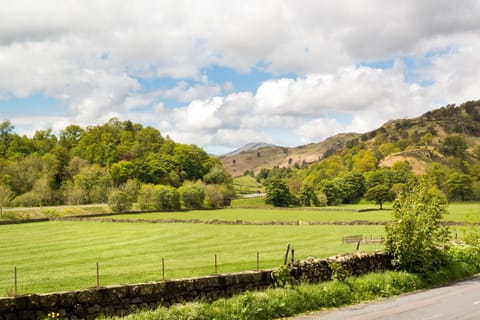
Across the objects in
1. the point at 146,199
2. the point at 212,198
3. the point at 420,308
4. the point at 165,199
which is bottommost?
the point at 420,308

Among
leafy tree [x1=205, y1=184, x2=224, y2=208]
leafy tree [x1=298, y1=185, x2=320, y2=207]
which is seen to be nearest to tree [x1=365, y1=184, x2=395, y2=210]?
leafy tree [x1=298, y1=185, x2=320, y2=207]

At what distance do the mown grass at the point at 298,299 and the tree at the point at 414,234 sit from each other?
3.04ft

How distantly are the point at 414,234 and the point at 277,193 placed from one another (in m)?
142

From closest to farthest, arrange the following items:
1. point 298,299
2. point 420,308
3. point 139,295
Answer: point 139,295 < point 420,308 < point 298,299

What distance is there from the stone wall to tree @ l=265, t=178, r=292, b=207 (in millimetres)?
145141

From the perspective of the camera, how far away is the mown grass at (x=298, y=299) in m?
15.7

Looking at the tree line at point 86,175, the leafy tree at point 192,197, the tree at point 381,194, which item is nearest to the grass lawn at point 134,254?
the tree line at point 86,175

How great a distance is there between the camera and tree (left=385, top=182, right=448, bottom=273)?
2567cm

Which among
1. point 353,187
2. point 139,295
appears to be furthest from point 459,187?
point 139,295

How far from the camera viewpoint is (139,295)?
52.8 feet

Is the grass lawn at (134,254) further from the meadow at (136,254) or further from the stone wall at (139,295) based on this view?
the stone wall at (139,295)

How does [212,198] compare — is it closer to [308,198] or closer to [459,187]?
[308,198]

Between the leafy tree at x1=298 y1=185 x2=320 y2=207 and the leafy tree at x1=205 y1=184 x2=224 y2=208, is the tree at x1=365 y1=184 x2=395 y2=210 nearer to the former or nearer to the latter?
the leafy tree at x1=298 y1=185 x2=320 y2=207

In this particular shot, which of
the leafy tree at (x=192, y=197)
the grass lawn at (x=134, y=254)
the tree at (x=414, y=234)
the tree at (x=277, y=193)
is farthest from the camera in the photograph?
the tree at (x=277, y=193)
